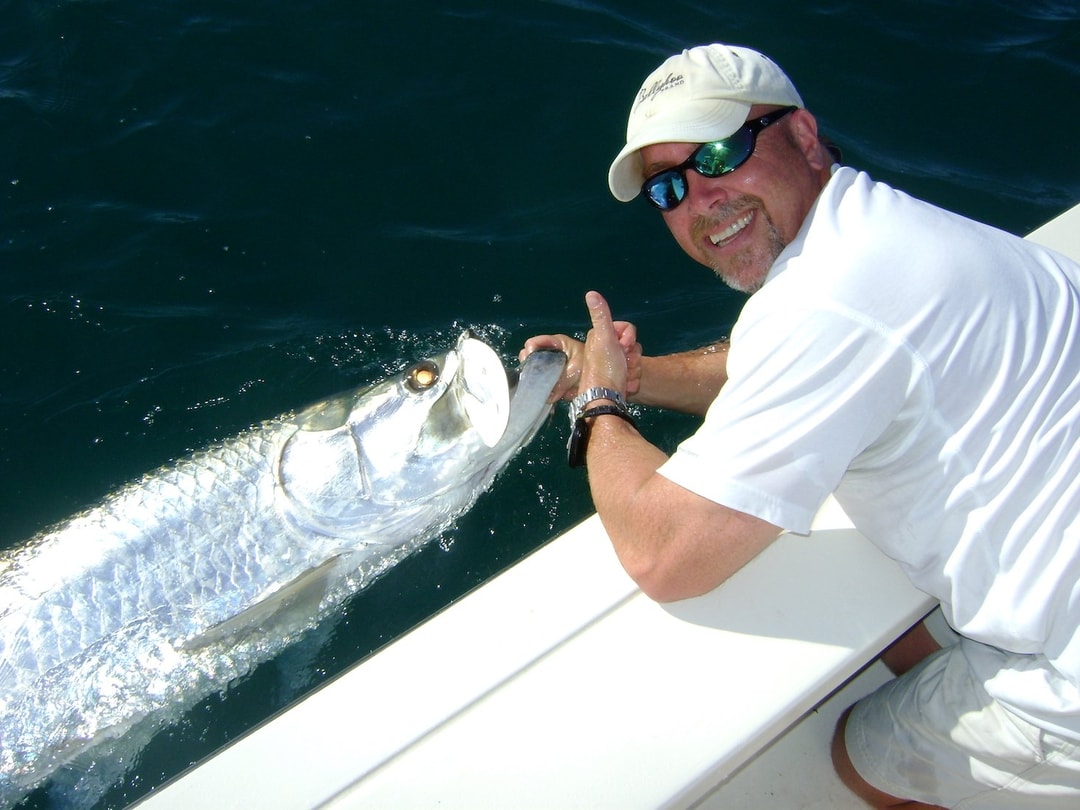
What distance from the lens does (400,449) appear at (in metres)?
2.94

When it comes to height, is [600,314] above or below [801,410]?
below

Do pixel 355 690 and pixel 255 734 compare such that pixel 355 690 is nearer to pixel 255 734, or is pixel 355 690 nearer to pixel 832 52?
pixel 255 734

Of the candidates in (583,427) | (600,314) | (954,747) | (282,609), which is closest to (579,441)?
(583,427)

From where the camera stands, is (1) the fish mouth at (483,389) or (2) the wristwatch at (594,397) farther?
(1) the fish mouth at (483,389)

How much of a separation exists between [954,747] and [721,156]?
1545mm

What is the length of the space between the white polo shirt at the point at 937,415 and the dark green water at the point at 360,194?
70.3 inches

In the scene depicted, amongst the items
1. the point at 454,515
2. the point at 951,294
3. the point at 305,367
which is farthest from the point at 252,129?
the point at 951,294

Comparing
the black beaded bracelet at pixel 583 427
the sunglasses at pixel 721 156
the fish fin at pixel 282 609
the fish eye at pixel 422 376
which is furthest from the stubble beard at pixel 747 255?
the fish fin at pixel 282 609

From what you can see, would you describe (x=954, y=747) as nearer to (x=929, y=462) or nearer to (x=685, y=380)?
(x=929, y=462)

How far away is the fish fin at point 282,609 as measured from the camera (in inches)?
113

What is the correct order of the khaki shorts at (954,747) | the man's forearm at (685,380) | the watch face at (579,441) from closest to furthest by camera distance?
the khaki shorts at (954,747) < the watch face at (579,441) < the man's forearm at (685,380)

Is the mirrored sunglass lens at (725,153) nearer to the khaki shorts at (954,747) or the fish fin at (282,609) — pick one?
the khaki shorts at (954,747)

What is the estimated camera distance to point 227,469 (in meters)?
3.05

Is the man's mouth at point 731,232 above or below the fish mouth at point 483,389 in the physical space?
above
